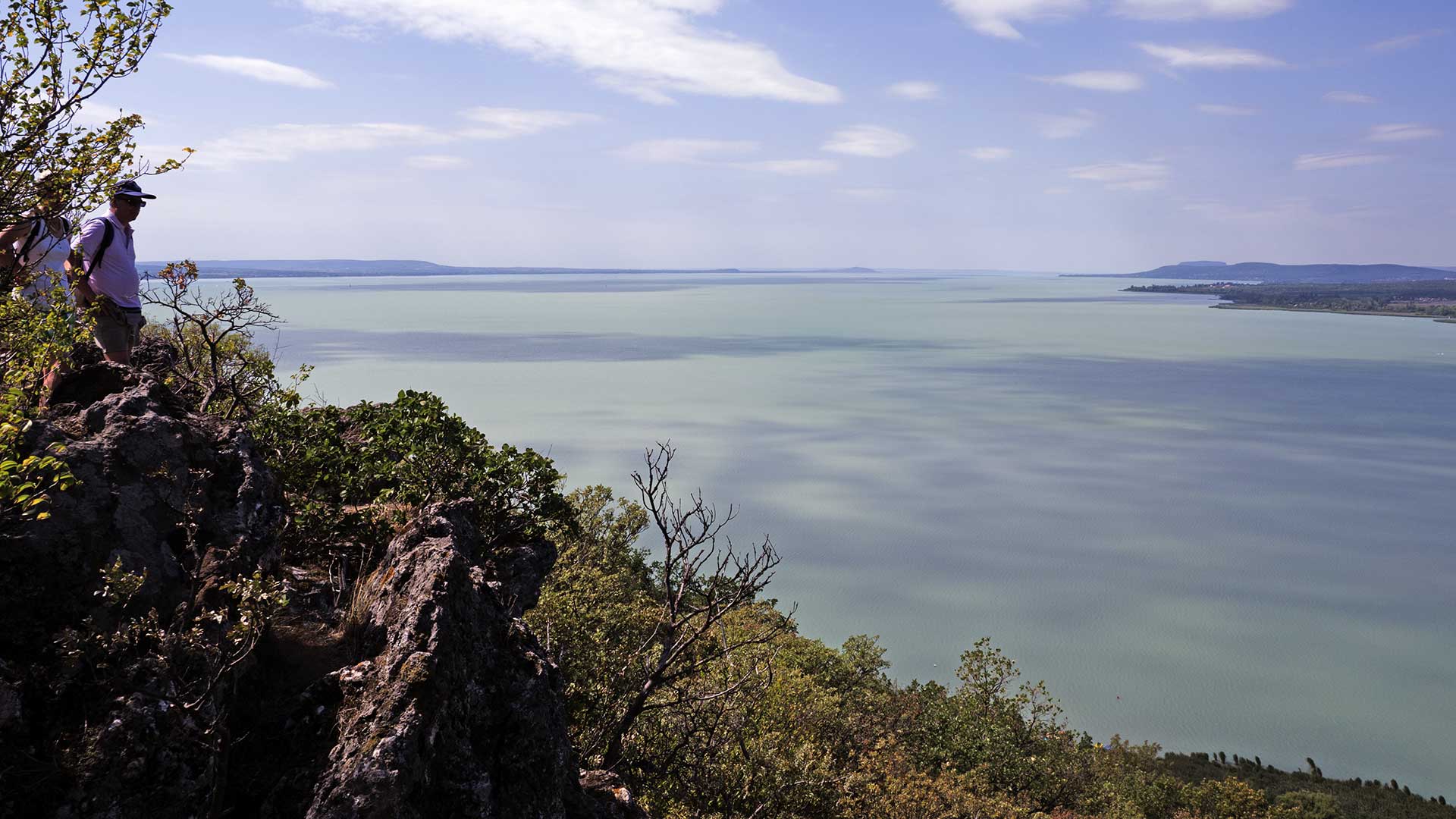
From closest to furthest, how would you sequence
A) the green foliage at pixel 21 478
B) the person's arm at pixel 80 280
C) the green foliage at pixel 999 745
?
the green foliage at pixel 21 478 < the person's arm at pixel 80 280 < the green foliage at pixel 999 745

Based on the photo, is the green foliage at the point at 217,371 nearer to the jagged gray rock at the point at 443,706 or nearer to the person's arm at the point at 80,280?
the person's arm at the point at 80,280

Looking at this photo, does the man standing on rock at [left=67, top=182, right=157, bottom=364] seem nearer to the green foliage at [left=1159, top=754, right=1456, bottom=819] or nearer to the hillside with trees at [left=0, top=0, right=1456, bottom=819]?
the hillside with trees at [left=0, top=0, right=1456, bottom=819]

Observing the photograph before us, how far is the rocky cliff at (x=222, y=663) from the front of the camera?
5.43 meters

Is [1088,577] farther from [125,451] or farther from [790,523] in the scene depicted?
[125,451]

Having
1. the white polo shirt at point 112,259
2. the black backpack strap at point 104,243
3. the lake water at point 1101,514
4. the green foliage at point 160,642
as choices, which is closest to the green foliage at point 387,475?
the white polo shirt at point 112,259

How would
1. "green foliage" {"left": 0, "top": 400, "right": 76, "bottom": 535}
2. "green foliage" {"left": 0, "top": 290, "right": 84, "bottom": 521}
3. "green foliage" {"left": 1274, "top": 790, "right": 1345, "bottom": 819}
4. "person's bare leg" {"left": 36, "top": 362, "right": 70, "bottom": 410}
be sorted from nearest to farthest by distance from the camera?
"green foliage" {"left": 0, "top": 400, "right": 76, "bottom": 535} < "green foliage" {"left": 0, "top": 290, "right": 84, "bottom": 521} < "person's bare leg" {"left": 36, "top": 362, "right": 70, "bottom": 410} < "green foliage" {"left": 1274, "top": 790, "right": 1345, "bottom": 819}

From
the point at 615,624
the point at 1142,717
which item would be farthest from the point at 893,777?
the point at 1142,717

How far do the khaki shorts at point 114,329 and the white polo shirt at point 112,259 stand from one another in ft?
0.39

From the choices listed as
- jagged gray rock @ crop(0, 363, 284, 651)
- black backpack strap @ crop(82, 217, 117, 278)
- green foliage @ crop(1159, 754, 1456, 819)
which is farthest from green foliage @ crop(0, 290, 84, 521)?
green foliage @ crop(1159, 754, 1456, 819)

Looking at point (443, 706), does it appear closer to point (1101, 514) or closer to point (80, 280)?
point (80, 280)

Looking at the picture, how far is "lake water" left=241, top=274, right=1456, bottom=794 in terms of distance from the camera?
5947 centimetres

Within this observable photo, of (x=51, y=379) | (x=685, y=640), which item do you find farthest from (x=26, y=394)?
(x=685, y=640)

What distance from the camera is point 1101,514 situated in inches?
3597

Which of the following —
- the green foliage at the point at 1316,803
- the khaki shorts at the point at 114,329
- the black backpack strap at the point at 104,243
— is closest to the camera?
the black backpack strap at the point at 104,243
